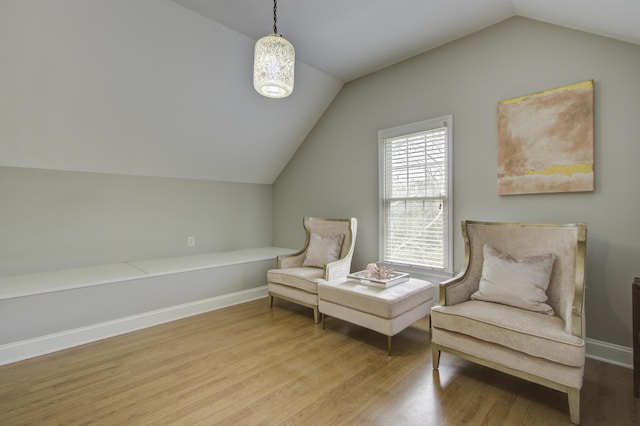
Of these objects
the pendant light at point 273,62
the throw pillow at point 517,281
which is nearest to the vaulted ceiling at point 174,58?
the pendant light at point 273,62

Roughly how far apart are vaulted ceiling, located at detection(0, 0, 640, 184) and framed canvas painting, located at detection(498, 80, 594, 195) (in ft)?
1.59

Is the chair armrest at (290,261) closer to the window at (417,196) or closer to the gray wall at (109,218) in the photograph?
the window at (417,196)

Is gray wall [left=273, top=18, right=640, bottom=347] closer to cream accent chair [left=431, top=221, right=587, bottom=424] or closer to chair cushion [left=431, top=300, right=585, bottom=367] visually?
cream accent chair [left=431, top=221, right=587, bottom=424]

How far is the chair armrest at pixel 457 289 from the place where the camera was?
7.23 ft

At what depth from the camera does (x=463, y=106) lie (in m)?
2.93

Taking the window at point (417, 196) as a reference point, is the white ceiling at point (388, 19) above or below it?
above

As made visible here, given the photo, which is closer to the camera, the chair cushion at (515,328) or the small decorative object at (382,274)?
the chair cushion at (515,328)

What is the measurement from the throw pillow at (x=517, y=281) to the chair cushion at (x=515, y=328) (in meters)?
0.05

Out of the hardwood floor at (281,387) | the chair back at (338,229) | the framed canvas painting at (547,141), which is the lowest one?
the hardwood floor at (281,387)

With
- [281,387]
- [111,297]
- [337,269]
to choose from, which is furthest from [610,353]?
[111,297]

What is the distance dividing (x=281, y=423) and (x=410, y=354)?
1217 mm

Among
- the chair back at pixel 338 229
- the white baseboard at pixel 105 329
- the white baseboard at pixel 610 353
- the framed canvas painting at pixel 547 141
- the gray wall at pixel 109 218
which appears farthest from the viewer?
the chair back at pixel 338 229

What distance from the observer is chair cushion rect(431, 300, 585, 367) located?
1.64 m

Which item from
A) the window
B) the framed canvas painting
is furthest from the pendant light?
the framed canvas painting
